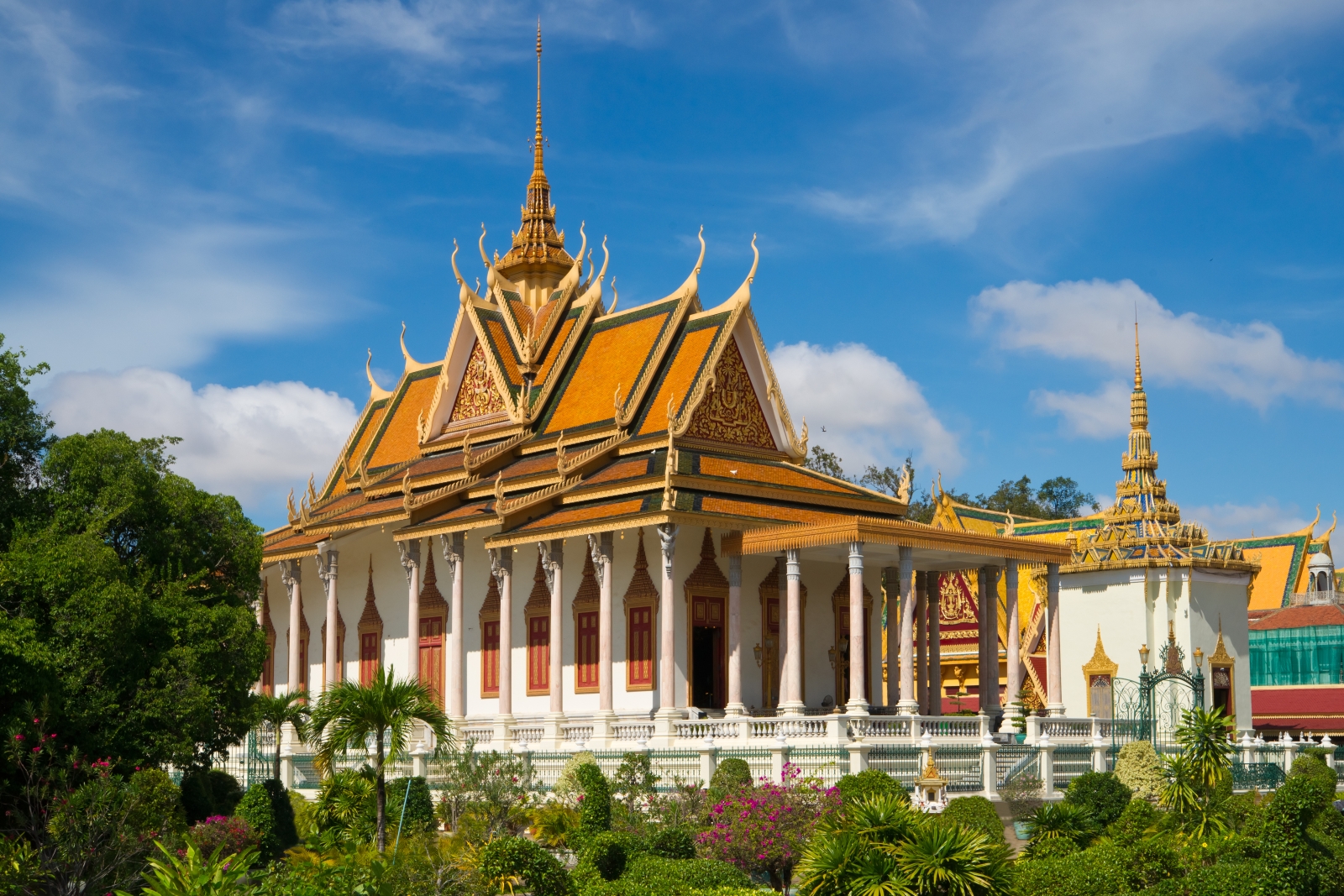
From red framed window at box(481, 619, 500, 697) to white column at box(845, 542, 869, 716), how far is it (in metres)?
9.09

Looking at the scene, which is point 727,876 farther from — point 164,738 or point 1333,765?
point 1333,765

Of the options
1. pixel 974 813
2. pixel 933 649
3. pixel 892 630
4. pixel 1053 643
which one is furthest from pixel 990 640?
pixel 974 813

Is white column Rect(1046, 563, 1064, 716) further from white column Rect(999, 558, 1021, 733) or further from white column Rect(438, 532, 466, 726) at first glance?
white column Rect(438, 532, 466, 726)

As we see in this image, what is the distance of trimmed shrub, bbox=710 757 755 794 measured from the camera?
22.6 metres

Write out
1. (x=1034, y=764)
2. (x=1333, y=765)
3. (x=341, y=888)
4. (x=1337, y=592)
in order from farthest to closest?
1. (x=1337, y=592)
2. (x=1333, y=765)
3. (x=1034, y=764)
4. (x=341, y=888)

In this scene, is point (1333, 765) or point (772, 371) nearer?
point (1333, 765)

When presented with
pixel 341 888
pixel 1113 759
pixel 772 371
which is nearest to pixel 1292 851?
pixel 341 888

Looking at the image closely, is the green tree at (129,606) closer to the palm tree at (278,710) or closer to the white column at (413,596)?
the palm tree at (278,710)

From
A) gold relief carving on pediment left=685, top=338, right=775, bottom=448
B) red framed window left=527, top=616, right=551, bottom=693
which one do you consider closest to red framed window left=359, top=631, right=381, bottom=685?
red framed window left=527, top=616, right=551, bottom=693

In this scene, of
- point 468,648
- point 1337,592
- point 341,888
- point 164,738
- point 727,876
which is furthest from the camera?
point 1337,592

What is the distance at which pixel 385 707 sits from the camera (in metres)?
20.1

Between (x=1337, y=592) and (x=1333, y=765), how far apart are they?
14.2 m

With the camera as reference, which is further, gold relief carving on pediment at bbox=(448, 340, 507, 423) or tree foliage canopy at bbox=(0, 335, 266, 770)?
gold relief carving on pediment at bbox=(448, 340, 507, 423)

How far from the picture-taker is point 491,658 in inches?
1312
